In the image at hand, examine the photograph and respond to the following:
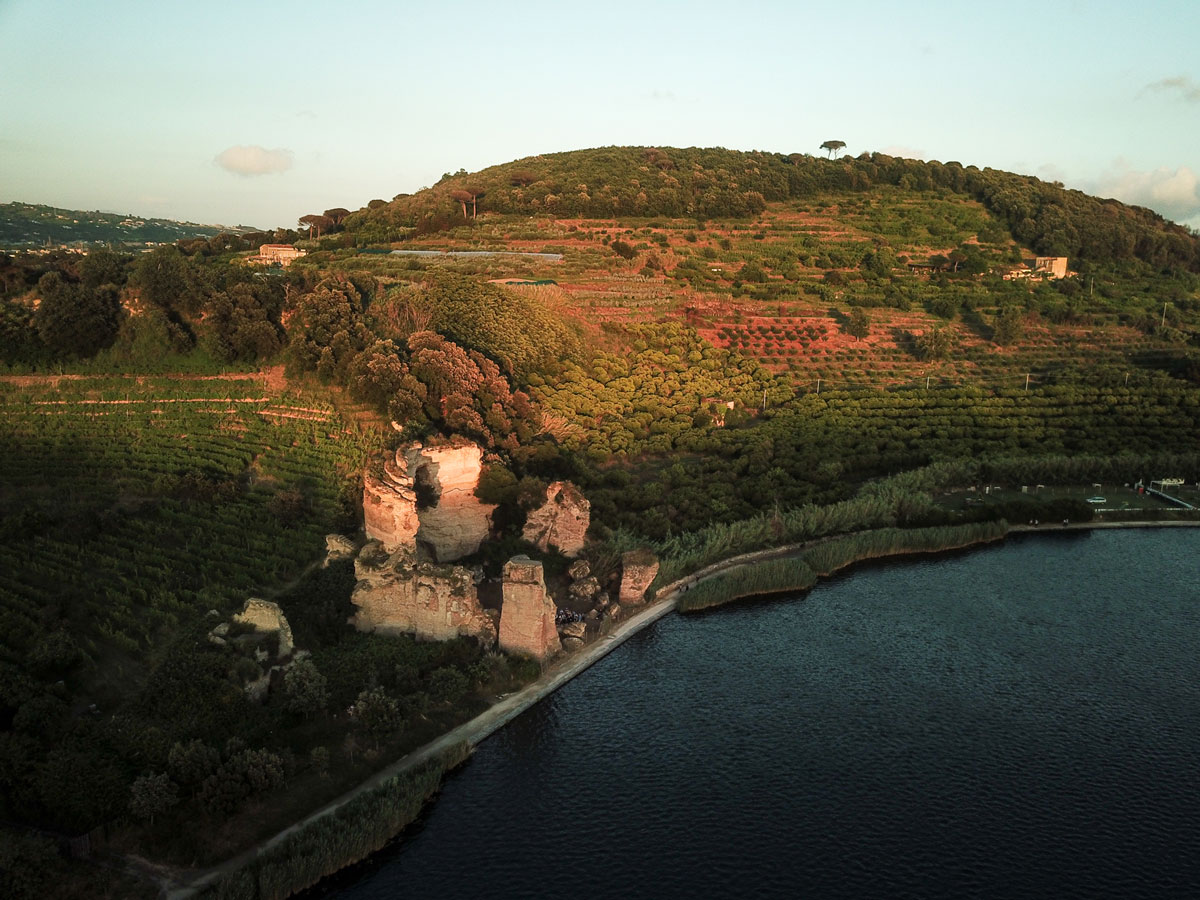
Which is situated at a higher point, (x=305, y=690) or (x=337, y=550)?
(x=337, y=550)

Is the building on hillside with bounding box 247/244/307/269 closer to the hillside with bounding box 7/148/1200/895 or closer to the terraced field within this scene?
the hillside with bounding box 7/148/1200/895

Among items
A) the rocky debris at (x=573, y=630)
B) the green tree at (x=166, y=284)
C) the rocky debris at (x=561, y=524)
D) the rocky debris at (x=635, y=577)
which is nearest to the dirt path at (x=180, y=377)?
the green tree at (x=166, y=284)

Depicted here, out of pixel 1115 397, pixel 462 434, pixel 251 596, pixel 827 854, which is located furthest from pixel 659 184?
pixel 827 854

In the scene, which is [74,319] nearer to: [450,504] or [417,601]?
[450,504]

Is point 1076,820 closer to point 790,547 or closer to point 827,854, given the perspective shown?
point 827,854

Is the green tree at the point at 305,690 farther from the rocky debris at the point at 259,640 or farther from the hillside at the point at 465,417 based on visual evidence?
the rocky debris at the point at 259,640

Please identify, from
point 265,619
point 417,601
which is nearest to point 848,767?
point 417,601

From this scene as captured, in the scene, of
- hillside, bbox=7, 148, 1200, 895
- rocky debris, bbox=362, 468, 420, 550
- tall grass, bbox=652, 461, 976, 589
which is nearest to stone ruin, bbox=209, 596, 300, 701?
hillside, bbox=7, 148, 1200, 895

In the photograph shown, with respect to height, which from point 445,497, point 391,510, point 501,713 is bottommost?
point 501,713
